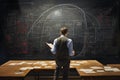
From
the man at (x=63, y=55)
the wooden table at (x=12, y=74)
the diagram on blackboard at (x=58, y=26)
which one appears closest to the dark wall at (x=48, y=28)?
the diagram on blackboard at (x=58, y=26)

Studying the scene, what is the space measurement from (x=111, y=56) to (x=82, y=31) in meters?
1.18

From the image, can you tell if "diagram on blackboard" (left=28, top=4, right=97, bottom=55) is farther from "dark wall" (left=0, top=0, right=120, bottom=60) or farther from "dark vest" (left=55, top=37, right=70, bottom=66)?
"dark vest" (left=55, top=37, right=70, bottom=66)

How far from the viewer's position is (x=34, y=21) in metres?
7.33

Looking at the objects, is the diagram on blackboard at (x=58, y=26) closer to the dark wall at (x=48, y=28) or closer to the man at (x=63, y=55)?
the dark wall at (x=48, y=28)

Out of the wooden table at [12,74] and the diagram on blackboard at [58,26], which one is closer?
the wooden table at [12,74]

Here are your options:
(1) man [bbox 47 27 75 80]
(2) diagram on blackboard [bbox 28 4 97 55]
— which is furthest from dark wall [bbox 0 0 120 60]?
(1) man [bbox 47 27 75 80]

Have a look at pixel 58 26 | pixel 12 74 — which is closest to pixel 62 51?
pixel 12 74

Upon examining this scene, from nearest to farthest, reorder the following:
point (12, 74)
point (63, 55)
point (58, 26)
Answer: point (12, 74) → point (63, 55) → point (58, 26)

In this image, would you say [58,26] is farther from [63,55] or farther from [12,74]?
[12,74]

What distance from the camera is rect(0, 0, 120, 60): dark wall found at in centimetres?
725

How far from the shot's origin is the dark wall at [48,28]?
7254mm

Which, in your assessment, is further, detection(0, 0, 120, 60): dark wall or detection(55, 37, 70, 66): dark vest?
detection(0, 0, 120, 60): dark wall

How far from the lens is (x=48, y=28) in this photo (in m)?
7.34

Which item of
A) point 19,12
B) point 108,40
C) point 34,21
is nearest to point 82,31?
point 108,40
